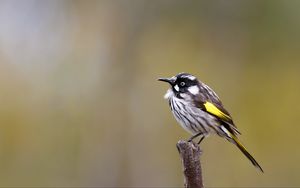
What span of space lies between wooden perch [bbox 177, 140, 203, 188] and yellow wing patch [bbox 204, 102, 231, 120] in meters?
1.81

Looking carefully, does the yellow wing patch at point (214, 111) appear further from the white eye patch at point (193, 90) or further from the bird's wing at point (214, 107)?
the white eye patch at point (193, 90)

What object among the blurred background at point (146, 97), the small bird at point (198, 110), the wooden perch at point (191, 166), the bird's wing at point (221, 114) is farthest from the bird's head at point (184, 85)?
the blurred background at point (146, 97)

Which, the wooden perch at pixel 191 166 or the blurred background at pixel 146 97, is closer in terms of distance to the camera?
the wooden perch at pixel 191 166

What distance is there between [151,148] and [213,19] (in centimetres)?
316

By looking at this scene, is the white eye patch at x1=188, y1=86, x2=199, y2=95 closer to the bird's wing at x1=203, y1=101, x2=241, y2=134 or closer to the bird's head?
the bird's head

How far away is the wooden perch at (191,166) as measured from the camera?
7.22 meters

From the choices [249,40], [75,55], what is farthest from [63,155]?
[249,40]

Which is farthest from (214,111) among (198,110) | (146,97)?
(146,97)

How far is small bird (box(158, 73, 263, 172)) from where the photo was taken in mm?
9375

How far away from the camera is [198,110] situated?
9555mm

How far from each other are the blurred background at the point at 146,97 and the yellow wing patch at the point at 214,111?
7.32m

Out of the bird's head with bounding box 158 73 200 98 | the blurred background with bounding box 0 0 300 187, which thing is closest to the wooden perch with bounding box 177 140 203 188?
the bird's head with bounding box 158 73 200 98

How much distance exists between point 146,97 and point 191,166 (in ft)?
36.0

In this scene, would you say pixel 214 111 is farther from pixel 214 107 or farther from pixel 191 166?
pixel 191 166
